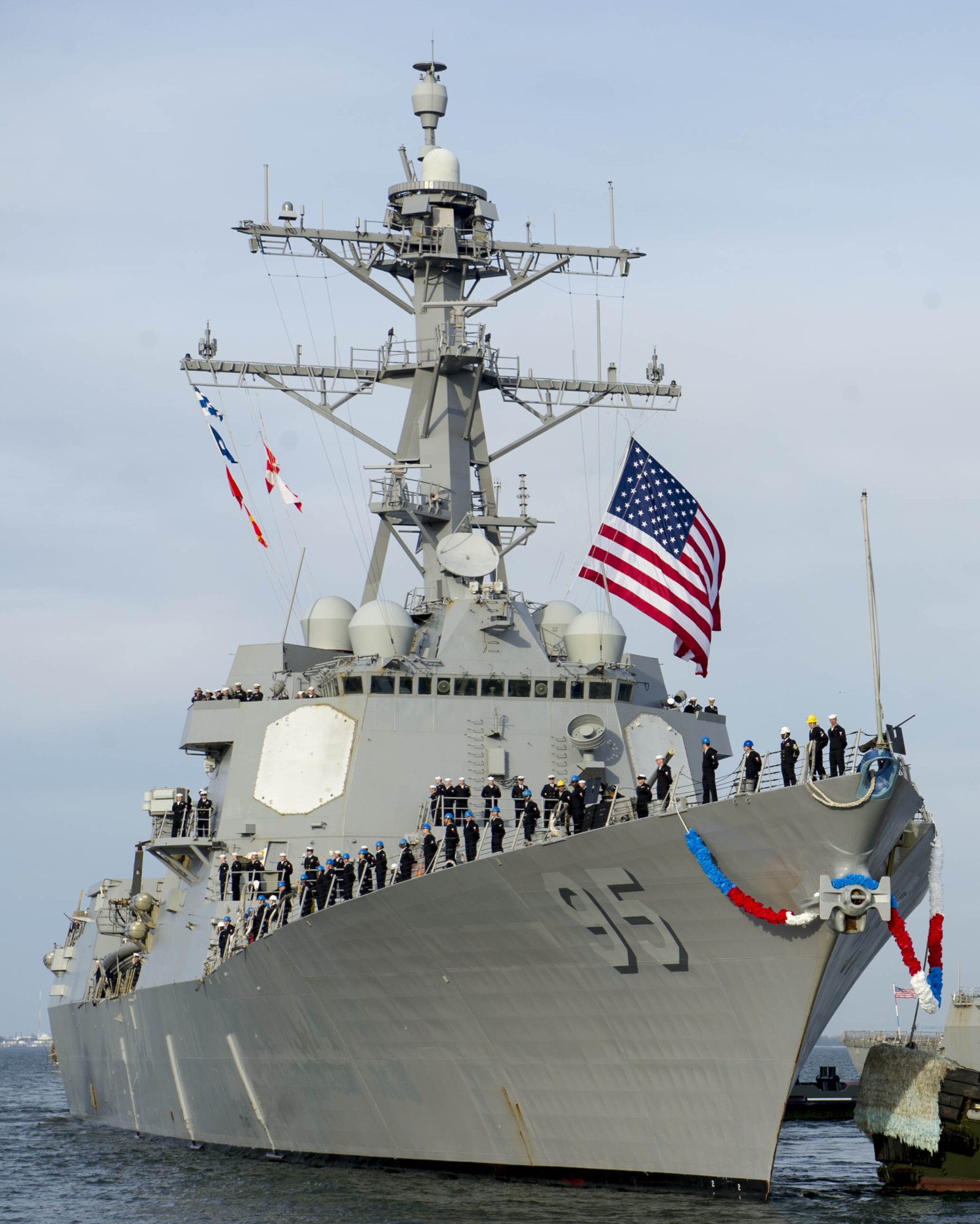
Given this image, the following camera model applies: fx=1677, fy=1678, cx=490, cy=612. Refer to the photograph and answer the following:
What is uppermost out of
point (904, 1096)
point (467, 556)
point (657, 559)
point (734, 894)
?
point (467, 556)

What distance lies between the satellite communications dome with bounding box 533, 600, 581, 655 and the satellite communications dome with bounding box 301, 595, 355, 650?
2.53m

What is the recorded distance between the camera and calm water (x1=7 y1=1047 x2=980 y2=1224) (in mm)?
15070

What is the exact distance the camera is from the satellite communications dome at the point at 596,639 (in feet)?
68.7

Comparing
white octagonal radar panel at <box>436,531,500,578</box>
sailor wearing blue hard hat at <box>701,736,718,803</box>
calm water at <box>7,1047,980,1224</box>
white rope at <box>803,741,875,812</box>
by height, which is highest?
white octagonal radar panel at <box>436,531,500,578</box>

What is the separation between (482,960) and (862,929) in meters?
3.78

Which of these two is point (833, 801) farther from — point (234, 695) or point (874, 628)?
point (234, 695)

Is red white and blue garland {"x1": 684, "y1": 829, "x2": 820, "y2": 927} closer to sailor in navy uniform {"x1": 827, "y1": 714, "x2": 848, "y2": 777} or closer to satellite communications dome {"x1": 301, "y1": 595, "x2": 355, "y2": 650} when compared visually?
sailor in navy uniform {"x1": 827, "y1": 714, "x2": 848, "y2": 777}

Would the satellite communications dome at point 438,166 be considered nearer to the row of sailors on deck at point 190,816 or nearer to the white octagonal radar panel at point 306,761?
the white octagonal radar panel at point 306,761

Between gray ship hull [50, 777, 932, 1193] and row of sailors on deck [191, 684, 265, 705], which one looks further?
row of sailors on deck [191, 684, 265, 705]

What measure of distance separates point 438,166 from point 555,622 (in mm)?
6607

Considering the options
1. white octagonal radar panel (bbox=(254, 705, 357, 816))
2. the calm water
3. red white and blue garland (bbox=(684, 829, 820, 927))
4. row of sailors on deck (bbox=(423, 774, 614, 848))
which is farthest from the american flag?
the calm water

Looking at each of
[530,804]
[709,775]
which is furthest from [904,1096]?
[530,804]

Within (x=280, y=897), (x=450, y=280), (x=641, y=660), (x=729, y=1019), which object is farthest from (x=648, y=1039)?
(x=450, y=280)

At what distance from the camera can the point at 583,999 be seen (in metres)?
15.5
